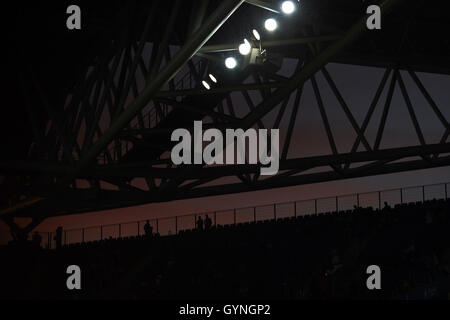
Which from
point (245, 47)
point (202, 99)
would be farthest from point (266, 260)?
point (245, 47)

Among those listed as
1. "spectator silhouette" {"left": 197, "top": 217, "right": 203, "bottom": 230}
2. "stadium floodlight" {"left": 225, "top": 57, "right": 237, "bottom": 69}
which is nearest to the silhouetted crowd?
"spectator silhouette" {"left": 197, "top": 217, "right": 203, "bottom": 230}

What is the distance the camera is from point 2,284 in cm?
3030

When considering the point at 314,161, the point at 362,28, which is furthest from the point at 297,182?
the point at 362,28

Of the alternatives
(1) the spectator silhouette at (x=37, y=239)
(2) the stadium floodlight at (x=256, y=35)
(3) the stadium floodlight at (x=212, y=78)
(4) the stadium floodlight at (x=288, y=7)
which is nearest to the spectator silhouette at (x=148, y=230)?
(1) the spectator silhouette at (x=37, y=239)

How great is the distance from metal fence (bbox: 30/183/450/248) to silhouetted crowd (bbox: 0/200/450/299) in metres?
0.97

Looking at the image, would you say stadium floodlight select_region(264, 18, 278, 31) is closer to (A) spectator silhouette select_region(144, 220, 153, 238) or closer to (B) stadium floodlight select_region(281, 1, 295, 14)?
(B) stadium floodlight select_region(281, 1, 295, 14)

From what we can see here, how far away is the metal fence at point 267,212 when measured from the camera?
29.4m

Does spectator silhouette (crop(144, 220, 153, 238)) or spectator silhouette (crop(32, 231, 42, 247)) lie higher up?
spectator silhouette (crop(144, 220, 153, 238))

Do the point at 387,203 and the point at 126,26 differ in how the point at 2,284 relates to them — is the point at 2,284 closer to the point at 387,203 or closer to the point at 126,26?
the point at 387,203

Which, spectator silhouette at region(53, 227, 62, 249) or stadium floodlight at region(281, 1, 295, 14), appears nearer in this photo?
stadium floodlight at region(281, 1, 295, 14)

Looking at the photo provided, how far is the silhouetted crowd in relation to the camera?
80.5 ft

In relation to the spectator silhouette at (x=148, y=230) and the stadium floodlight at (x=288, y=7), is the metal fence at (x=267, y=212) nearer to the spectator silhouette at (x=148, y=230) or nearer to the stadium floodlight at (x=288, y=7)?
the spectator silhouette at (x=148, y=230)

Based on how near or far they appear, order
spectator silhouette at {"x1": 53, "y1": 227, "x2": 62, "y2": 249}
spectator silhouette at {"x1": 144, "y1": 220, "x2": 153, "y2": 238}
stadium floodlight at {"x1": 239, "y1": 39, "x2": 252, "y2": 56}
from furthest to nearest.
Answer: spectator silhouette at {"x1": 53, "y1": 227, "x2": 62, "y2": 249} < spectator silhouette at {"x1": 144, "y1": 220, "x2": 153, "y2": 238} < stadium floodlight at {"x1": 239, "y1": 39, "x2": 252, "y2": 56}
